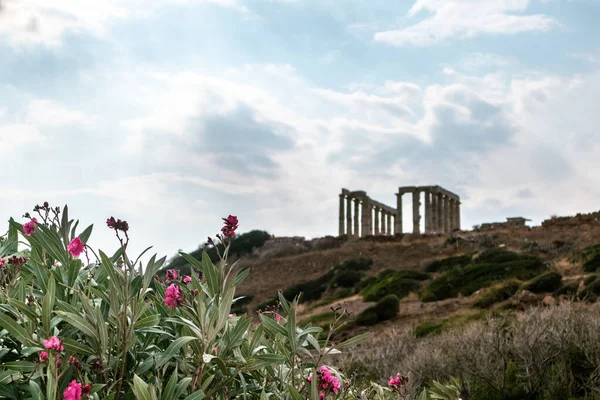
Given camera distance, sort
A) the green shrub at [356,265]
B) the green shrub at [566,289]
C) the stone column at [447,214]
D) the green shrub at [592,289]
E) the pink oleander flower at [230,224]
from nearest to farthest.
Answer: the pink oleander flower at [230,224], the green shrub at [592,289], the green shrub at [566,289], the green shrub at [356,265], the stone column at [447,214]

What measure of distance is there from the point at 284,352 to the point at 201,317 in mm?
643

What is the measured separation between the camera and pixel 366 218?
53500 millimetres

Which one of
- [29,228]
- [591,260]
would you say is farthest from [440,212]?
[29,228]

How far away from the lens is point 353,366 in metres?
10.6

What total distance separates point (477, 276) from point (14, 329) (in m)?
22.5

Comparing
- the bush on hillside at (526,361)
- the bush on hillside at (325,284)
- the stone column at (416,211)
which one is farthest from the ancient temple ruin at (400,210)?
the bush on hillside at (526,361)

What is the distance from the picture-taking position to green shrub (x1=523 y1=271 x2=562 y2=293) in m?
18.4

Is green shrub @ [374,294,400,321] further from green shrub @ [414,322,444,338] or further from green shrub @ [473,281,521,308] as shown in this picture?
green shrub @ [414,322,444,338]

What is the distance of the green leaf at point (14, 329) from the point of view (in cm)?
220

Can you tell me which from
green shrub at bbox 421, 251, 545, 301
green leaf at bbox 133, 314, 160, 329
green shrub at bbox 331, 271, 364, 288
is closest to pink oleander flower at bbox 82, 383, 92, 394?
green leaf at bbox 133, 314, 160, 329

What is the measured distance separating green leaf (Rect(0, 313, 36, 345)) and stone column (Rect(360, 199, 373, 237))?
168 ft

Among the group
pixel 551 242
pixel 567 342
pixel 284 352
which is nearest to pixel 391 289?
pixel 551 242

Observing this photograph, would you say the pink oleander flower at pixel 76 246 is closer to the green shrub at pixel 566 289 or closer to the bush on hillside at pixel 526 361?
the bush on hillside at pixel 526 361

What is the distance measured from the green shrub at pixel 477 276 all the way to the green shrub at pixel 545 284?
102 inches
